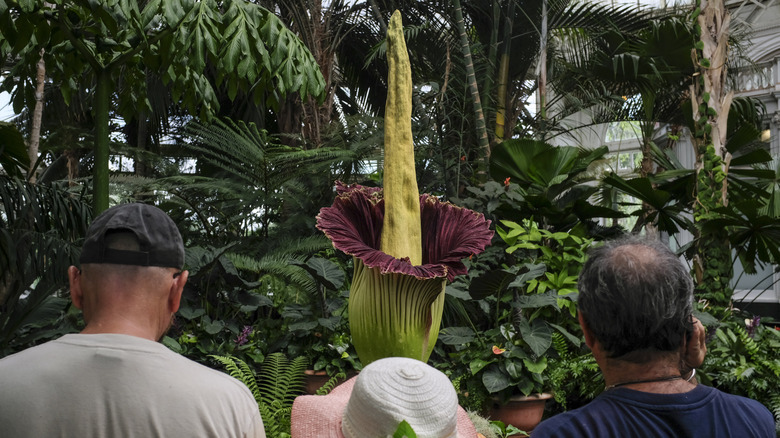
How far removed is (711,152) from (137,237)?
137 inches

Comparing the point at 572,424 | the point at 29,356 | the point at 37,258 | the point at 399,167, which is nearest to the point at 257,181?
the point at 37,258

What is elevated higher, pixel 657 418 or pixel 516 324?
pixel 657 418

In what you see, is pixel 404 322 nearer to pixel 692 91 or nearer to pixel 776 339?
pixel 776 339

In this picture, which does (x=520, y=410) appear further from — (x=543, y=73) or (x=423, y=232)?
(x=543, y=73)

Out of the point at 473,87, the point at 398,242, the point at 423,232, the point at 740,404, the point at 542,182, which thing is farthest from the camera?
the point at 473,87

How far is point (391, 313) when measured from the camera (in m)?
1.89

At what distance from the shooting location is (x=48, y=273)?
Answer: 3.02 metres

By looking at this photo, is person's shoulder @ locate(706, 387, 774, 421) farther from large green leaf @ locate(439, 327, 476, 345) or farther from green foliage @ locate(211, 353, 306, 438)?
large green leaf @ locate(439, 327, 476, 345)

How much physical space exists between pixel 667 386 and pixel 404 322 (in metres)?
1.03

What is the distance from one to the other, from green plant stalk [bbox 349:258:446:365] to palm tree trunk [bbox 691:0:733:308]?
2.23 m

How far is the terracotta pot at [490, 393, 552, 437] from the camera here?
284cm

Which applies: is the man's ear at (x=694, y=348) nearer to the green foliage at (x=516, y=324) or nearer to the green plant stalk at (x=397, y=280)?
the green plant stalk at (x=397, y=280)

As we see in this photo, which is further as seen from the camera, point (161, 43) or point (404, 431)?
point (161, 43)

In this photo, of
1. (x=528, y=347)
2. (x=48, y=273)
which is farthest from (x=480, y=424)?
(x=48, y=273)
